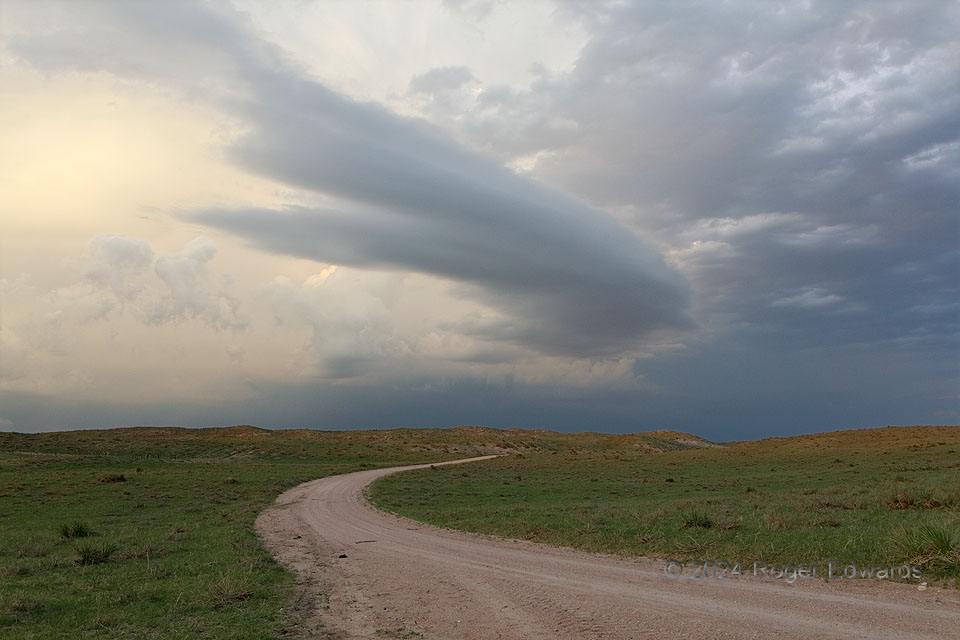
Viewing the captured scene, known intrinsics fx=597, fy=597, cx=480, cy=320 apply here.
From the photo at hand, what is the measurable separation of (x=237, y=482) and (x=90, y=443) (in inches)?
2781

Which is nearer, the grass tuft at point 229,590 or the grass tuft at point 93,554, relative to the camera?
the grass tuft at point 229,590

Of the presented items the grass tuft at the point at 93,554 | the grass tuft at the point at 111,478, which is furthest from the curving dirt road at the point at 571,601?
the grass tuft at the point at 111,478

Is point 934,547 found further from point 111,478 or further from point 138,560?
point 111,478

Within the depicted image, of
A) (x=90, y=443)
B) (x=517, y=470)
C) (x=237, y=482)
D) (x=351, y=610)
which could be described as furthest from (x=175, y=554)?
(x=90, y=443)

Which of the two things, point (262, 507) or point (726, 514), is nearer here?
point (726, 514)

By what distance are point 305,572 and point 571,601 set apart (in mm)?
8266

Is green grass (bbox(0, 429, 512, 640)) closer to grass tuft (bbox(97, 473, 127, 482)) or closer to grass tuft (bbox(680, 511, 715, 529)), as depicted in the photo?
grass tuft (bbox(97, 473, 127, 482))

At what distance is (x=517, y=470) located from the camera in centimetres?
6612

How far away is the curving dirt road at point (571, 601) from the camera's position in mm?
10062

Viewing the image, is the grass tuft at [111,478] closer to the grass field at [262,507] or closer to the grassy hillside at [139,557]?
the grassy hillside at [139,557]

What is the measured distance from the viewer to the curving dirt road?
10.1 metres

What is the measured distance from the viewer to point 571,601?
12.2 metres

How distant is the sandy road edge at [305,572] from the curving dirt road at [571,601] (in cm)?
6

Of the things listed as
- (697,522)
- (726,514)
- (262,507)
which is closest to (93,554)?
(262,507)
